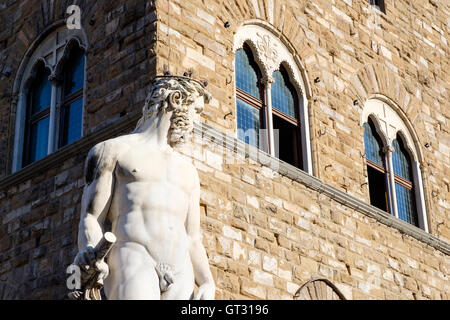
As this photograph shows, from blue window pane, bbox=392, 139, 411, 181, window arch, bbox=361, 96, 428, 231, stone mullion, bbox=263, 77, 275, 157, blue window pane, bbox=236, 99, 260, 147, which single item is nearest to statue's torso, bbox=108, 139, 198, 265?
blue window pane, bbox=236, 99, 260, 147

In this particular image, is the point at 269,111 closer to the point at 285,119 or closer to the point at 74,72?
the point at 285,119

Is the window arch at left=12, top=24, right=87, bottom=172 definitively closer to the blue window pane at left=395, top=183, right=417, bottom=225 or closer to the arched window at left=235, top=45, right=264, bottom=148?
the arched window at left=235, top=45, right=264, bottom=148

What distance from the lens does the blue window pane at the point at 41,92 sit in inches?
474

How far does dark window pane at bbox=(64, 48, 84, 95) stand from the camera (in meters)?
11.7

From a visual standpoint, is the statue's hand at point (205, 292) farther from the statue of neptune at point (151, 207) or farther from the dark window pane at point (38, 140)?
the dark window pane at point (38, 140)

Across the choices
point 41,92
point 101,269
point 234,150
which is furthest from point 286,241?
point 101,269

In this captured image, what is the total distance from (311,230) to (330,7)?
3594mm

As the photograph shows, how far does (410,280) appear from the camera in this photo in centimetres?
1272

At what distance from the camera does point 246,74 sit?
11.9 m

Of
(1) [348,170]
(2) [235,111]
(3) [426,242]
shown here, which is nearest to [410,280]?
(3) [426,242]

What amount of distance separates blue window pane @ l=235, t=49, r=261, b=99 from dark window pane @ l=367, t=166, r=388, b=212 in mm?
2268

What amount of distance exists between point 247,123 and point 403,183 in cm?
323

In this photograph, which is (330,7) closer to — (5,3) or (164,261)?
(5,3)

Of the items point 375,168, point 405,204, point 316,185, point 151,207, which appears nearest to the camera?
point 151,207
